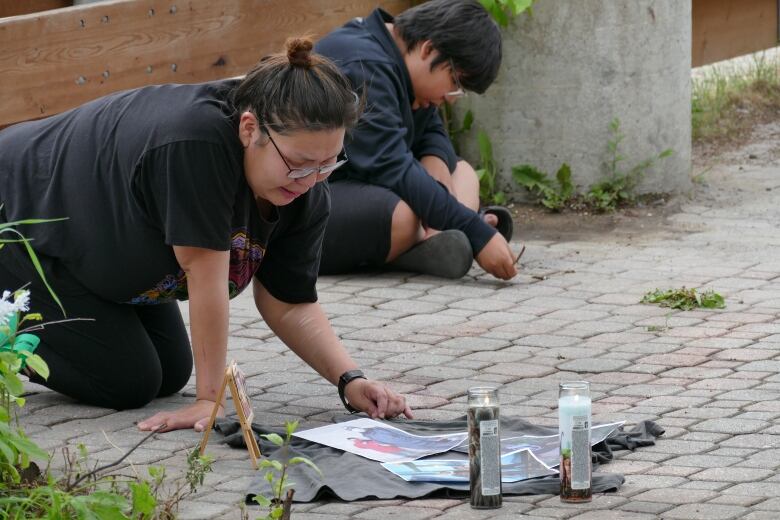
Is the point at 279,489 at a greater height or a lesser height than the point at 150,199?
lesser

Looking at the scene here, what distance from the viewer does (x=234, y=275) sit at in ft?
13.3

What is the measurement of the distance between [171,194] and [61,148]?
0.55m

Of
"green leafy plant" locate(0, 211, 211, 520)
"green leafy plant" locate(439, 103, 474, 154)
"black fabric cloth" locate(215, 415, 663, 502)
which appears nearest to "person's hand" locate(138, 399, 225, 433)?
"black fabric cloth" locate(215, 415, 663, 502)

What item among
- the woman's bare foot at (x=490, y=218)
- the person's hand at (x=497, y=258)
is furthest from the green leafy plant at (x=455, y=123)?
the person's hand at (x=497, y=258)

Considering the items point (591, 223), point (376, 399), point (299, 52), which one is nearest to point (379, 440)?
point (376, 399)

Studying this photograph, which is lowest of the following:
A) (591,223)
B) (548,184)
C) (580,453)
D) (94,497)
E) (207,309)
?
(591,223)

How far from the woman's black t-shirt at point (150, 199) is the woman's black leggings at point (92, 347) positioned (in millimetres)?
72

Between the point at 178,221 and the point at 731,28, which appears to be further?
the point at 731,28

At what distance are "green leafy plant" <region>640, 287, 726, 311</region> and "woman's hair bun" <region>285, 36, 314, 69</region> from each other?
2414 millimetres

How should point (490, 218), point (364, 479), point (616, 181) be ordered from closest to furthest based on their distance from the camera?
point (364, 479) → point (490, 218) → point (616, 181)

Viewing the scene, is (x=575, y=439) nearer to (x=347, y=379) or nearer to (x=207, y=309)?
(x=347, y=379)

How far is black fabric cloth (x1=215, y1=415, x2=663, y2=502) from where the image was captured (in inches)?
135

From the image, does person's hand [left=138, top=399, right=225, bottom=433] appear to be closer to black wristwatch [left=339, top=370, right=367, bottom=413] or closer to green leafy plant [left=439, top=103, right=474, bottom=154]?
black wristwatch [left=339, top=370, right=367, bottom=413]

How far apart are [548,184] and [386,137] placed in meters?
1.60
